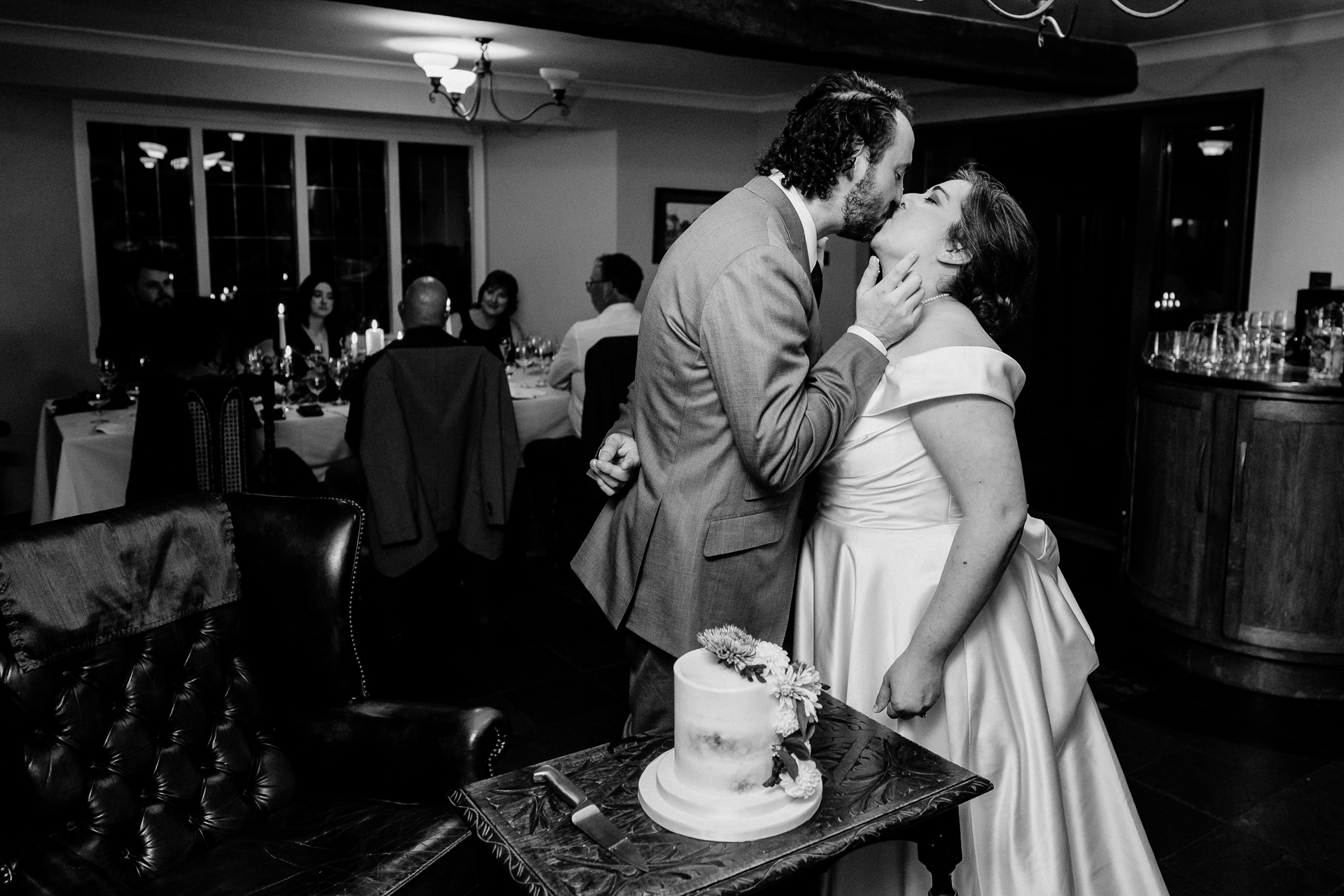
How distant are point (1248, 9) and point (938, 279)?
3.81m

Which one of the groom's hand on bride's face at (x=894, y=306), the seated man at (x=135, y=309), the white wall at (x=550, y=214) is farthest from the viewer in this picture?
the white wall at (x=550, y=214)

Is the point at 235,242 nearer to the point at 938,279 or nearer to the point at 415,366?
the point at 415,366

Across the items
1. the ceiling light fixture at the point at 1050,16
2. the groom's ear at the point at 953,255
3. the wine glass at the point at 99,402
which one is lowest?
the wine glass at the point at 99,402

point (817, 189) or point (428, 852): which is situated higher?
point (817, 189)

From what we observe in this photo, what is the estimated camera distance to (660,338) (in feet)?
6.19

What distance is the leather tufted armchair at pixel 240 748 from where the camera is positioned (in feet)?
6.14

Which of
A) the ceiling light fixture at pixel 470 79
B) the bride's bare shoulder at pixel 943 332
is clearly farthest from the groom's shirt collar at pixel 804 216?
the ceiling light fixture at pixel 470 79

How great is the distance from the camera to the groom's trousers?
6.58 ft

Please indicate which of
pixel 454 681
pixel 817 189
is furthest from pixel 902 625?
pixel 454 681

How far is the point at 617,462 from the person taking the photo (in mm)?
1987

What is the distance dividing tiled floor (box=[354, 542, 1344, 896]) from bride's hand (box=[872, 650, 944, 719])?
51.9 inches

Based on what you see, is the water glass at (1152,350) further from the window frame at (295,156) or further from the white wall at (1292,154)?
the window frame at (295,156)

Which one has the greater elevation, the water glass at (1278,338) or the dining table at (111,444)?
the water glass at (1278,338)

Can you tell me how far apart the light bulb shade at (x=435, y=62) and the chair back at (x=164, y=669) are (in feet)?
12.9
